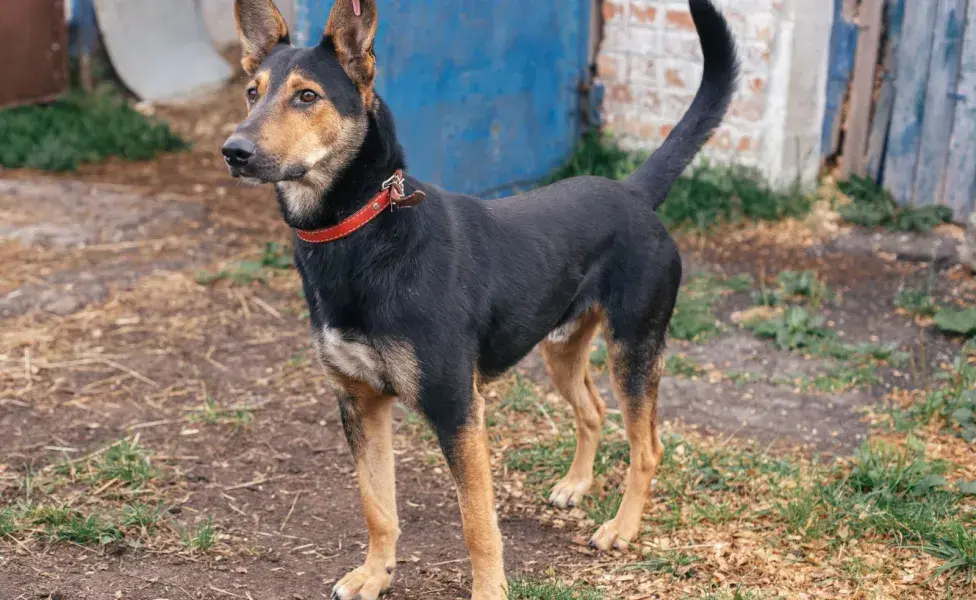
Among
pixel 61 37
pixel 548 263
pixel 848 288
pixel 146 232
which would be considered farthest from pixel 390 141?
pixel 61 37

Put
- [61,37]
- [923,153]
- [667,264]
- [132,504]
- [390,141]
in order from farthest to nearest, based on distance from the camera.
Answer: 1. [61,37]
2. [923,153]
3. [132,504]
4. [667,264]
5. [390,141]

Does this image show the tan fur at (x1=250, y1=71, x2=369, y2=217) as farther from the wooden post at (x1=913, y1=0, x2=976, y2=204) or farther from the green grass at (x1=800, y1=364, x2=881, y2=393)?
the wooden post at (x1=913, y1=0, x2=976, y2=204)

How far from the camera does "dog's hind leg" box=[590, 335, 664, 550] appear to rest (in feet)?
12.6

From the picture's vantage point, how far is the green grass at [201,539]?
381cm

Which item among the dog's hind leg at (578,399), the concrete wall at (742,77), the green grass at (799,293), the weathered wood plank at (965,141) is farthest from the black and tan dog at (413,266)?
the weathered wood plank at (965,141)

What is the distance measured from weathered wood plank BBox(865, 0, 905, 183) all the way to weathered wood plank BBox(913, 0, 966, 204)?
273 mm

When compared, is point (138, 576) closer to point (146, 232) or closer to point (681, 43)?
point (146, 232)

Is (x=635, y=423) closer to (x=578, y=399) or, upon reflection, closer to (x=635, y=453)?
(x=635, y=453)

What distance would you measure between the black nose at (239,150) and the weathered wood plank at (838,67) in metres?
5.34

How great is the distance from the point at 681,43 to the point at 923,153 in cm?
182

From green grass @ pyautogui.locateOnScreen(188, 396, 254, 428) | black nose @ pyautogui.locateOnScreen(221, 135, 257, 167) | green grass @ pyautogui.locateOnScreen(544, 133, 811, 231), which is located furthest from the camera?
green grass @ pyautogui.locateOnScreen(544, 133, 811, 231)

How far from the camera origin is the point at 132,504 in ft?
13.5

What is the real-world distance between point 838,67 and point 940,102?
718mm

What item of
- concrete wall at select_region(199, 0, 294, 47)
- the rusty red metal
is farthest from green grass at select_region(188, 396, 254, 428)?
concrete wall at select_region(199, 0, 294, 47)
